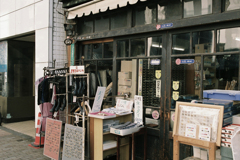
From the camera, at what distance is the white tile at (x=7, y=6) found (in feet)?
32.4

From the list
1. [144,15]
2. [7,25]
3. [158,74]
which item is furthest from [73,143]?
[7,25]

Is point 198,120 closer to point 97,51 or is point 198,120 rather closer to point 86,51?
point 97,51

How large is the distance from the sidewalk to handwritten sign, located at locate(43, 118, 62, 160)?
0.52 metres

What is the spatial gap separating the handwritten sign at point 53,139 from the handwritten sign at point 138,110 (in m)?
1.90

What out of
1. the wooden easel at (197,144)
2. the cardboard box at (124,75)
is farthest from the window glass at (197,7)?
the wooden easel at (197,144)

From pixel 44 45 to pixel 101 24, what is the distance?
2.44 m

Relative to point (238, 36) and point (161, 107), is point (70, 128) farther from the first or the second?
point (238, 36)

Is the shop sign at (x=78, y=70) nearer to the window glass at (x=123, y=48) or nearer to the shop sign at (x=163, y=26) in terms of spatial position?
the window glass at (x=123, y=48)

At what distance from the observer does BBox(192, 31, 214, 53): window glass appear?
15.8ft

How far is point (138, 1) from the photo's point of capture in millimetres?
5871

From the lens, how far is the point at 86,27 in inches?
298

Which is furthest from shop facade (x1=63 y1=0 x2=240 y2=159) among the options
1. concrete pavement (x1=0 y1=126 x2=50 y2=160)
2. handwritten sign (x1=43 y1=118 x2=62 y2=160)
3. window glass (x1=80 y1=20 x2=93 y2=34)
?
concrete pavement (x1=0 y1=126 x2=50 y2=160)

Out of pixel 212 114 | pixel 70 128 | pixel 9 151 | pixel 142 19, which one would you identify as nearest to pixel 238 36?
pixel 212 114

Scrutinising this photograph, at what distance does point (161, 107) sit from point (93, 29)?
3.40 metres
